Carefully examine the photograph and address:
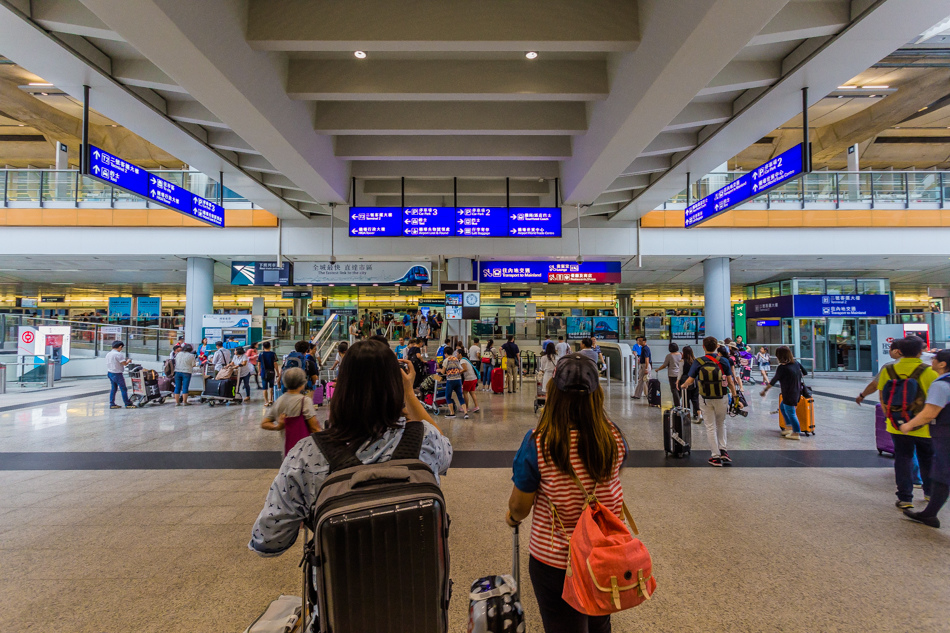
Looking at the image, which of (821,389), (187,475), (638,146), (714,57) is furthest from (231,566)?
(821,389)

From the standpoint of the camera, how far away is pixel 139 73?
5789 mm

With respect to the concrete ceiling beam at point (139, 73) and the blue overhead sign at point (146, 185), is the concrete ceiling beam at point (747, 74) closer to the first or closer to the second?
the concrete ceiling beam at point (139, 73)

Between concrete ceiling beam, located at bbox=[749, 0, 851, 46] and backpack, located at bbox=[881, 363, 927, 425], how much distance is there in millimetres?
3613

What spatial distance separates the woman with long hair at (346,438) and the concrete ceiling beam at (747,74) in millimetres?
6207

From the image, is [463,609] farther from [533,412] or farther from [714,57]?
[533,412]

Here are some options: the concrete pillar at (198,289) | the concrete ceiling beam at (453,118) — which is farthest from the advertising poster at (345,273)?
the concrete ceiling beam at (453,118)

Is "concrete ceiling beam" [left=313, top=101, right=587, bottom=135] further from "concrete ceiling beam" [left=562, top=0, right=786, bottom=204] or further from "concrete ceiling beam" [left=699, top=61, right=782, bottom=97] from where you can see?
"concrete ceiling beam" [left=699, top=61, right=782, bottom=97]

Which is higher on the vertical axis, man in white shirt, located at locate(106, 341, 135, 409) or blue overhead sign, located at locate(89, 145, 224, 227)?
blue overhead sign, located at locate(89, 145, 224, 227)

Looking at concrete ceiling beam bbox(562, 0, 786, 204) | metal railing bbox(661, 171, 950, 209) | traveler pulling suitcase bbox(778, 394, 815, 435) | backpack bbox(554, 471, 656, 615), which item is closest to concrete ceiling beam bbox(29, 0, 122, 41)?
concrete ceiling beam bbox(562, 0, 786, 204)

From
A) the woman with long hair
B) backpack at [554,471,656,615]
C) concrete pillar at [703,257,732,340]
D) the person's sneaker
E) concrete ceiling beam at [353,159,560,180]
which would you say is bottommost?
the person's sneaker

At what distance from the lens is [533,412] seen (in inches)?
399

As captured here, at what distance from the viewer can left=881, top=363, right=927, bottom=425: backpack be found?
426 centimetres

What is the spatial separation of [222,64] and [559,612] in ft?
18.8

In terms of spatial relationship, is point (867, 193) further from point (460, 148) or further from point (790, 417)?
point (460, 148)
